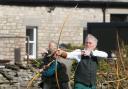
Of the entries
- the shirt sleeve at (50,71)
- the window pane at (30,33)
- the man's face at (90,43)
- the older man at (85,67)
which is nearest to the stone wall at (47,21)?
the window pane at (30,33)

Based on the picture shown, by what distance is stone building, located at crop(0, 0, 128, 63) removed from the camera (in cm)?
2566

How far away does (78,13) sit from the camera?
27656mm

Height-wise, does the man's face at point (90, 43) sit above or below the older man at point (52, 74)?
above

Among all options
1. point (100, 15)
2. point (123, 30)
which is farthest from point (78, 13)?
point (123, 30)

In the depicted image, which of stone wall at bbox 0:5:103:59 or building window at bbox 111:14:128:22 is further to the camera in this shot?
building window at bbox 111:14:128:22

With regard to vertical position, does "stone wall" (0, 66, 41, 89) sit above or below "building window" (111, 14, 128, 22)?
below

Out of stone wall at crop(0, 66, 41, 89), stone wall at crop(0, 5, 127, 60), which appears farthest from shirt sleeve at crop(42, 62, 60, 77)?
stone wall at crop(0, 5, 127, 60)

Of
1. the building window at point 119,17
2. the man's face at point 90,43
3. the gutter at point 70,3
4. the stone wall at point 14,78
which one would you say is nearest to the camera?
the man's face at point 90,43

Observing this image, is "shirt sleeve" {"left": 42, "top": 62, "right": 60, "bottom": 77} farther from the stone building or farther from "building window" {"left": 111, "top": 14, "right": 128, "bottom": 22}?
"building window" {"left": 111, "top": 14, "right": 128, "bottom": 22}

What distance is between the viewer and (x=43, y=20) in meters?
27.0

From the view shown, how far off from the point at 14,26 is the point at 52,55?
1529 cm

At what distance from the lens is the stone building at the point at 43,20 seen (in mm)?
25656

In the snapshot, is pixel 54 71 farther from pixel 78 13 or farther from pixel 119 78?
pixel 78 13

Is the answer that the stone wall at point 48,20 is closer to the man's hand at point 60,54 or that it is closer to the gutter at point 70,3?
the gutter at point 70,3
